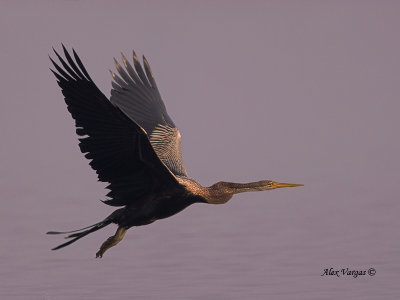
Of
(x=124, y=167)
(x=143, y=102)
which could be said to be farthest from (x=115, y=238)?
(x=143, y=102)

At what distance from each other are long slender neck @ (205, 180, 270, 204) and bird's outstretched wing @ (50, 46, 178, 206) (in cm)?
51

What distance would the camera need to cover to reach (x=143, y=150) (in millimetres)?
10430

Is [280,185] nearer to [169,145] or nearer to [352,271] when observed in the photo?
[169,145]

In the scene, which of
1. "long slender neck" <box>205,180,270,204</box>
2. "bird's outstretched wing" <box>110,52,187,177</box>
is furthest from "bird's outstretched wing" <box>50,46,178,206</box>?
"bird's outstretched wing" <box>110,52,187,177</box>

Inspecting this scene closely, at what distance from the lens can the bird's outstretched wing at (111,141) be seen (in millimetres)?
10180

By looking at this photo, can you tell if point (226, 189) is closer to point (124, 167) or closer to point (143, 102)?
point (124, 167)

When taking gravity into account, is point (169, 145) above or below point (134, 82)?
below

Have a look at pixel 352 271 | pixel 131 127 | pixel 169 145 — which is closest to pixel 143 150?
pixel 131 127

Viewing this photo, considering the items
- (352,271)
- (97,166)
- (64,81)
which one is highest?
(64,81)

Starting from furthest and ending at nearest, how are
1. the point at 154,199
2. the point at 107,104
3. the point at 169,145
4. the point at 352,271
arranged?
1. the point at 352,271
2. the point at 169,145
3. the point at 154,199
4. the point at 107,104

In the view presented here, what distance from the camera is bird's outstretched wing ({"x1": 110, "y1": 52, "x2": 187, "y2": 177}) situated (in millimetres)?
13125

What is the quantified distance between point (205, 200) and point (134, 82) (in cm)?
285

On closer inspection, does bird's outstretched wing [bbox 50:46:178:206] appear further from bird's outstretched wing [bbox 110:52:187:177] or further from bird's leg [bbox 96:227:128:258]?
bird's outstretched wing [bbox 110:52:187:177]

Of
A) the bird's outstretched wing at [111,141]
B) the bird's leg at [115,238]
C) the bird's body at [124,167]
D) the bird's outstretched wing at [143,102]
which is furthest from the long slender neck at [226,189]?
the bird's outstretched wing at [143,102]
